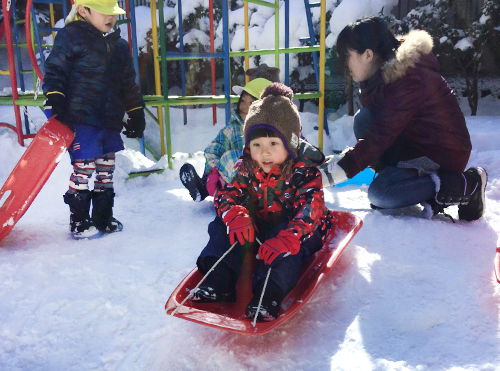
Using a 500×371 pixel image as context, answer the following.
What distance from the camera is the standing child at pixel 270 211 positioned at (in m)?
1.51

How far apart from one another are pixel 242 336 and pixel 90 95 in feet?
5.20

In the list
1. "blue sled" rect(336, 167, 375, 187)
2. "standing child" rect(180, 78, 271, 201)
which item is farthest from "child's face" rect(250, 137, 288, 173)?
"blue sled" rect(336, 167, 375, 187)

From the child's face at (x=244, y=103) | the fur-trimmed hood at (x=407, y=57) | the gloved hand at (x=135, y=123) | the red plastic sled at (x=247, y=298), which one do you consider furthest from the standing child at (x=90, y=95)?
the fur-trimmed hood at (x=407, y=57)

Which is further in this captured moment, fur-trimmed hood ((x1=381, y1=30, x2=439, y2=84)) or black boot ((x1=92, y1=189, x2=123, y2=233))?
black boot ((x1=92, y1=189, x2=123, y2=233))

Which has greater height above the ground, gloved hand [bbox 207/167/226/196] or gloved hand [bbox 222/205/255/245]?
gloved hand [bbox 222/205/255/245]

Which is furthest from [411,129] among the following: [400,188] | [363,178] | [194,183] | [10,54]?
[10,54]

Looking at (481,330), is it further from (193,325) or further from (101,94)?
(101,94)

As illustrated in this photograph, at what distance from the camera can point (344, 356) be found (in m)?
1.32

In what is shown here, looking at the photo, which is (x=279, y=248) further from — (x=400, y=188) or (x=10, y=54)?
(x=10, y=54)

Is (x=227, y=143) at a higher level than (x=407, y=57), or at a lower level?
lower

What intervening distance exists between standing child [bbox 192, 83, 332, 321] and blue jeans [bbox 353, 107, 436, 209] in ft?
2.59

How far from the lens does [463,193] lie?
7.87 ft

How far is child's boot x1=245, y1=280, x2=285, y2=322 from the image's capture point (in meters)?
1.39

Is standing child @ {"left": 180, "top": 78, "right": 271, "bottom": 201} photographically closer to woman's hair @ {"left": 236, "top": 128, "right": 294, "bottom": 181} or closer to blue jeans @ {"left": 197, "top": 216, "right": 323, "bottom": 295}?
woman's hair @ {"left": 236, "top": 128, "right": 294, "bottom": 181}
